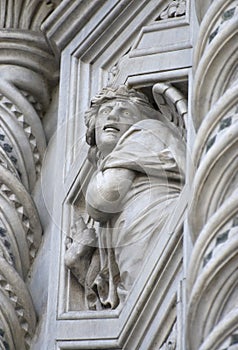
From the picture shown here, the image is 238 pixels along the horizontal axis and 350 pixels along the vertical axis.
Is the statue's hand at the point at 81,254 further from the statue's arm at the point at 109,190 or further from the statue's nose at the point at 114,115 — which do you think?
the statue's nose at the point at 114,115

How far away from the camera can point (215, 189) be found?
18.9ft

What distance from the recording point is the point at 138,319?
628 centimetres

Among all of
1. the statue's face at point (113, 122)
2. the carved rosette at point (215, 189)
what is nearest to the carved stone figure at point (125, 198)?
the statue's face at point (113, 122)

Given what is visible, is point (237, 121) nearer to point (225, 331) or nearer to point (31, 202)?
point (225, 331)

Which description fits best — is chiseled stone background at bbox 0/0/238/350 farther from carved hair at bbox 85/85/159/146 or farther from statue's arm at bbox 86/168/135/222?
statue's arm at bbox 86/168/135/222

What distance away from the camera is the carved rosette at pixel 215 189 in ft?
18.3

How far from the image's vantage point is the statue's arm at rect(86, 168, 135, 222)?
6453 mm

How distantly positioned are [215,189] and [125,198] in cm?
77

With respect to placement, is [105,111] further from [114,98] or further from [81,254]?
[81,254]

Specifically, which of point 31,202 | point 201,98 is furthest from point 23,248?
point 201,98

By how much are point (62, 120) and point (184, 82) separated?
2.11 feet

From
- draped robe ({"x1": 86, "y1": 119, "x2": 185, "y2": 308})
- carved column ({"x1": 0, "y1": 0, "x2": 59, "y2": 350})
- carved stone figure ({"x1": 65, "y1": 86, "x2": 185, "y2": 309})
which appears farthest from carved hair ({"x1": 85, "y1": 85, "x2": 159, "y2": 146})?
carved column ({"x1": 0, "y1": 0, "x2": 59, "y2": 350})

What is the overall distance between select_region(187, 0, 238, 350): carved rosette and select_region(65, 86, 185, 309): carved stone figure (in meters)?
0.46

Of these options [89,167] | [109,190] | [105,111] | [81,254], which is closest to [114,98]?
[105,111]
